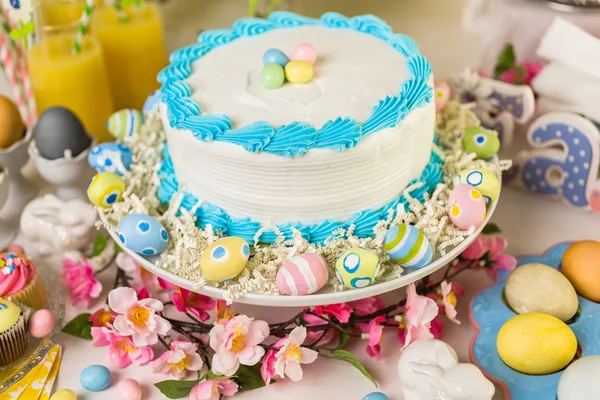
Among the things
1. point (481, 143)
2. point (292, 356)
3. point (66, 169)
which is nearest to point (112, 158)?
point (66, 169)

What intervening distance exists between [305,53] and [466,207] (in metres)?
0.45

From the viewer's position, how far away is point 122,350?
1299mm

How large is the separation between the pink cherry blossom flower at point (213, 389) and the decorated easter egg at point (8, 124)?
864 mm

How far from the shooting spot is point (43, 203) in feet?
5.09

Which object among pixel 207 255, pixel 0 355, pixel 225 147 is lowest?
pixel 0 355

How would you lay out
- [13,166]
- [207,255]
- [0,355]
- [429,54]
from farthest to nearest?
[429,54] < [13,166] < [0,355] < [207,255]

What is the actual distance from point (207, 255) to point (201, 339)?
11.1 inches

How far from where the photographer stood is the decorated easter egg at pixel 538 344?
1.16 meters

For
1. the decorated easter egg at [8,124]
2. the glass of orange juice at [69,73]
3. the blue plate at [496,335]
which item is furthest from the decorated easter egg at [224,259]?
the glass of orange juice at [69,73]

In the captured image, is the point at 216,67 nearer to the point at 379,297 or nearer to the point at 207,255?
the point at 207,255

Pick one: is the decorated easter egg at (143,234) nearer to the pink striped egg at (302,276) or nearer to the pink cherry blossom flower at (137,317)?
the pink cherry blossom flower at (137,317)

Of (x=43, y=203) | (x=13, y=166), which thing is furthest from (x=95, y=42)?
(x=43, y=203)

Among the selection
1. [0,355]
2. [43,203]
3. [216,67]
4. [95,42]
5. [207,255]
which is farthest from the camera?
[95,42]

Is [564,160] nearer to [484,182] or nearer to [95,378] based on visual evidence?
[484,182]
